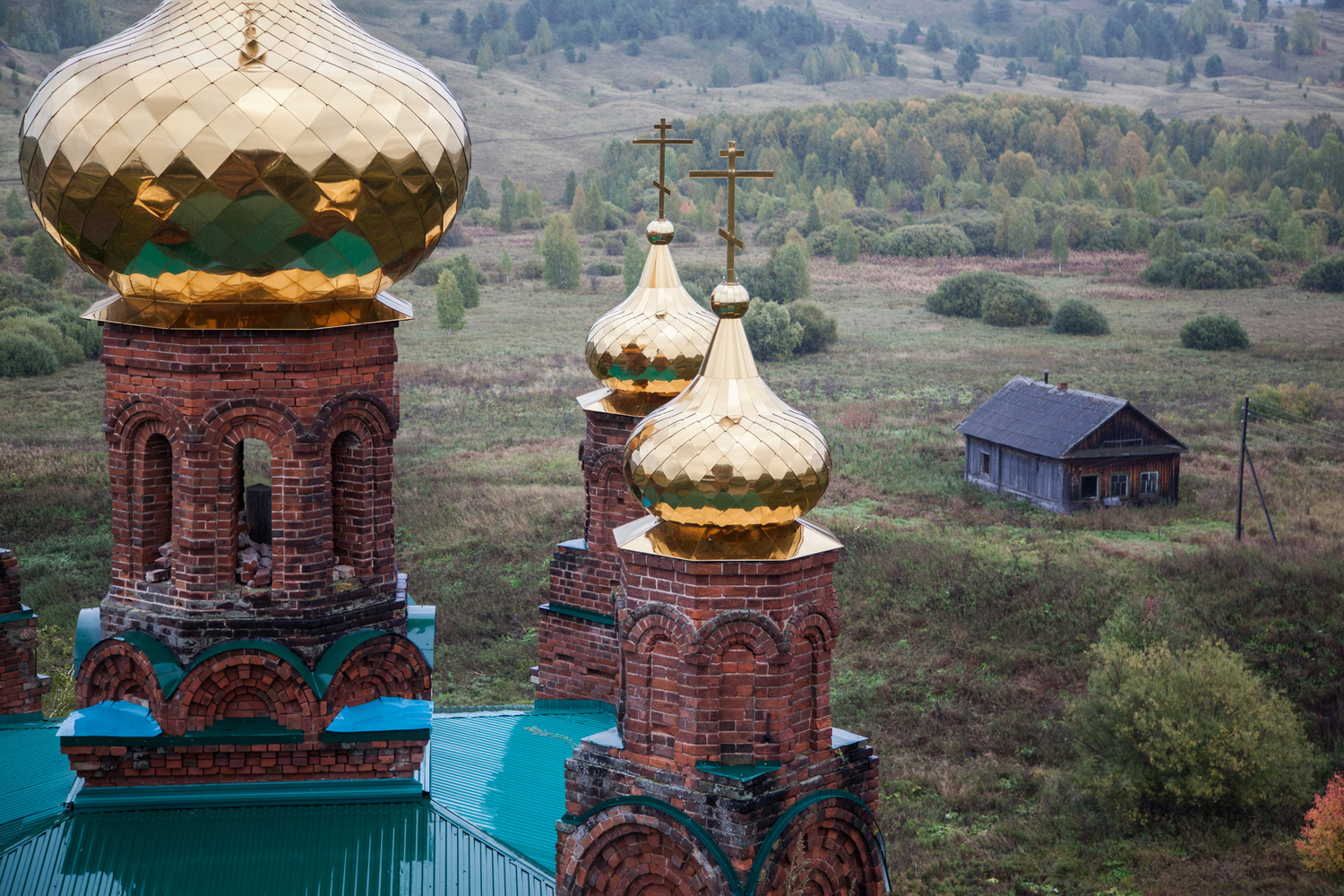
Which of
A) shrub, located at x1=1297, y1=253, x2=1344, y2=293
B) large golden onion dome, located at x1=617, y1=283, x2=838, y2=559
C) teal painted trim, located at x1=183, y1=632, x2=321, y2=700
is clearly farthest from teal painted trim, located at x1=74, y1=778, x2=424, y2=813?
shrub, located at x1=1297, y1=253, x2=1344, y2=293

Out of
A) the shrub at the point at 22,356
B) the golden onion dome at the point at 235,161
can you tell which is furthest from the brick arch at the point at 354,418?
the shrub at the point at 22,356

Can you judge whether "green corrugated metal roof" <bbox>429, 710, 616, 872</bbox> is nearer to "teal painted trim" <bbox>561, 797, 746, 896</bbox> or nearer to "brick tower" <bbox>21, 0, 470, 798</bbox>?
"brick tower" <bbox>21, 0, 470, 798</bbox>

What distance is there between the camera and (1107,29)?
87750mm

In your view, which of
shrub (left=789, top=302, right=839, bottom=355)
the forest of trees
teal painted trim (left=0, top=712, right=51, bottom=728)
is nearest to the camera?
teal painted trim (left=0, top=712, right=51, bottom=728)

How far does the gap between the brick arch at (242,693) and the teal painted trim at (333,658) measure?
67 mm

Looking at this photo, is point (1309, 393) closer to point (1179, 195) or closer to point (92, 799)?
point (92, 799)

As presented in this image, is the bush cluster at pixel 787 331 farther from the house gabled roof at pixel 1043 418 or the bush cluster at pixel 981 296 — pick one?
the house gabled roof at pixel 1043 418

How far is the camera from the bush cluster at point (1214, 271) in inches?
1608

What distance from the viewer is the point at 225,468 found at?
6988 millimetres

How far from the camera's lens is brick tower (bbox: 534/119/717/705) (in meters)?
9.02

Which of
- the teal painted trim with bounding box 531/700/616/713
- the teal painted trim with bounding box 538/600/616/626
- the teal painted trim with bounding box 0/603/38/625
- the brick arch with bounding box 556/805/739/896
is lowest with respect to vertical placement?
the teal painted trim with bounding box 531/700/616/713

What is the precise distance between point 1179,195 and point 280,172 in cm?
5723

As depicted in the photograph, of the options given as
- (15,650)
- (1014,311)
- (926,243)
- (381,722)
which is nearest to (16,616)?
(15,650)

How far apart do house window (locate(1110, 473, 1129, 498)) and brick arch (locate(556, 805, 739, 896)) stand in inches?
739
